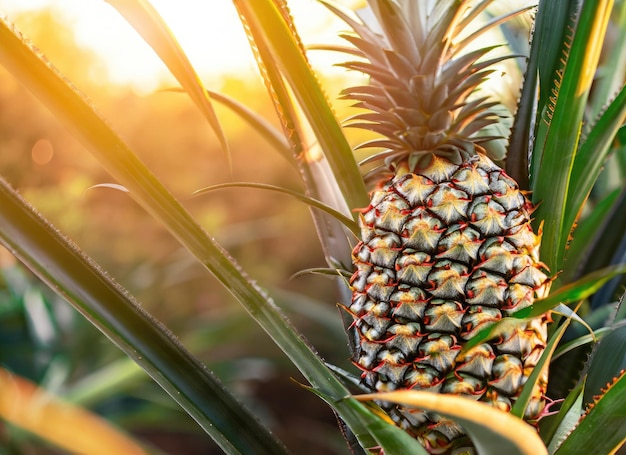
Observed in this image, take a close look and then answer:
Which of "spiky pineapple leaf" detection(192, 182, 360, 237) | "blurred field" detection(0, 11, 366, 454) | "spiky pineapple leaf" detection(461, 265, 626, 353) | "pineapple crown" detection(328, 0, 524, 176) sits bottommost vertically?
"blurred field" detection(0, 11, 366, 454)

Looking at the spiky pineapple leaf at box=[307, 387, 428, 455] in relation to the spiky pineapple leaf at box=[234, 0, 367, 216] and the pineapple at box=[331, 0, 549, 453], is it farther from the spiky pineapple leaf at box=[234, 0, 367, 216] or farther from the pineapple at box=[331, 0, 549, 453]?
the spiky pineapple leaf at box=[234, 0, 367, 216]

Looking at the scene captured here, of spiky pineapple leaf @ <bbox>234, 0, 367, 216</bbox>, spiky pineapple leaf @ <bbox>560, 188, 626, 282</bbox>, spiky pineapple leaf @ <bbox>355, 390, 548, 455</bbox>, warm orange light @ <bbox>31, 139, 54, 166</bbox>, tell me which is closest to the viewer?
spiky pineapple leaf @ <bbox>355, 390, 548, 455</bbox>

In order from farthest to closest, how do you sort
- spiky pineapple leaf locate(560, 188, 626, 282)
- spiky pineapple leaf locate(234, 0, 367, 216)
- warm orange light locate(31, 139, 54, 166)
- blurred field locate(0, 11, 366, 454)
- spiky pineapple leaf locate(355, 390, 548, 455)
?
warm orange light locate(31, 139, 54, 166)
blurred field locate(0, 11, 366, 454)
spiky pineapple leaf locate(560, 188, 626, 282)
spiky pineapple leaf locate(234, 0, 367, 216)
spiky pineapple leaf locate(355, 390, 548, 455)

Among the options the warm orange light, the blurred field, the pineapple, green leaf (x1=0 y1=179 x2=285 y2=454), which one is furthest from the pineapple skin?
the warm orange light

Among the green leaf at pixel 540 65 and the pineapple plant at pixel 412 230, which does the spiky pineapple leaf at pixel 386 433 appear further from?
the green leaf at pixel 540 65

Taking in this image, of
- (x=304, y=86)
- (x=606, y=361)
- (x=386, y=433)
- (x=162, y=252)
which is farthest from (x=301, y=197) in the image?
(x=162, y=252)

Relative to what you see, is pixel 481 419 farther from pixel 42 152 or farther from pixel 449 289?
pixel 42 152

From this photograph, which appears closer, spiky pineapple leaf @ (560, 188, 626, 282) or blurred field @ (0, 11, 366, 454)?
spiky pineapple leaf @ (560, 188, 626, 282)

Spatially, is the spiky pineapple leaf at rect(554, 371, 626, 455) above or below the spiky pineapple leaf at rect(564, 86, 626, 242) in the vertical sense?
below
